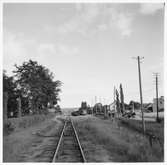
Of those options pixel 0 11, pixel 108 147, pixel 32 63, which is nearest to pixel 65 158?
pixel 108 147

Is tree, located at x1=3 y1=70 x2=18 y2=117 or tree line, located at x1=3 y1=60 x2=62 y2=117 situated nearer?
tree line, located at x1=3 y1=60 x2=62 y2=117

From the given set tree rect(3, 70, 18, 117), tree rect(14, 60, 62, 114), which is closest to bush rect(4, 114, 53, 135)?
tree rect(14, 60, 62, 114)

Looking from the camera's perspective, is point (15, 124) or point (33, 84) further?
point (33, 84)

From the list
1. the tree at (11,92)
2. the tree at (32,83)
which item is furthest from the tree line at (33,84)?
the tree at (11,92)

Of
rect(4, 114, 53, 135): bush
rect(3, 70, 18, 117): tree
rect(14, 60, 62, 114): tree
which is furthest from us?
rect(3, 70, 18, 117): tree

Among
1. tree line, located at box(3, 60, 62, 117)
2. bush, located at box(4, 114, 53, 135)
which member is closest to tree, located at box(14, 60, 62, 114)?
tree line, located at box(3, 60, 62, 117)

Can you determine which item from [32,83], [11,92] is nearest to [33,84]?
[32,83]

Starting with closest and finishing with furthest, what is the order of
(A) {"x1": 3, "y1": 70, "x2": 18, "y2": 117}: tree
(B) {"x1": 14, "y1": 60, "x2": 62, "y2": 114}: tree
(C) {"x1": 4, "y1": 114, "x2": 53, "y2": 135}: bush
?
(C) {"x1": 4, "y1": 114, "x2": 53, "y2": 135}: bush < (B) {"x1": 14, "y1": 60, "x2": 62, "y2": 114}: tree < (A) {"x1": 3, "y1": 70, "x2": 18, "y2": 117}: tree

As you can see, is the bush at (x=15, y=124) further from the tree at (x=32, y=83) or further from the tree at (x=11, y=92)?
the tree at (x=11, y=92)

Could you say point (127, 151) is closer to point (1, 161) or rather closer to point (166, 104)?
point (166, 104)

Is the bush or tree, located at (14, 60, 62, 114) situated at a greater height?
tree, located at (14, 60, 62, 114)

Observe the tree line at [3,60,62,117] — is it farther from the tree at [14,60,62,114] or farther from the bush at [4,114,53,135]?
the bush at [4,114,53,135]

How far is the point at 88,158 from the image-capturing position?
10406mm

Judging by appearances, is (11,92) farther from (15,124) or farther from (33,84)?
(15,124)
